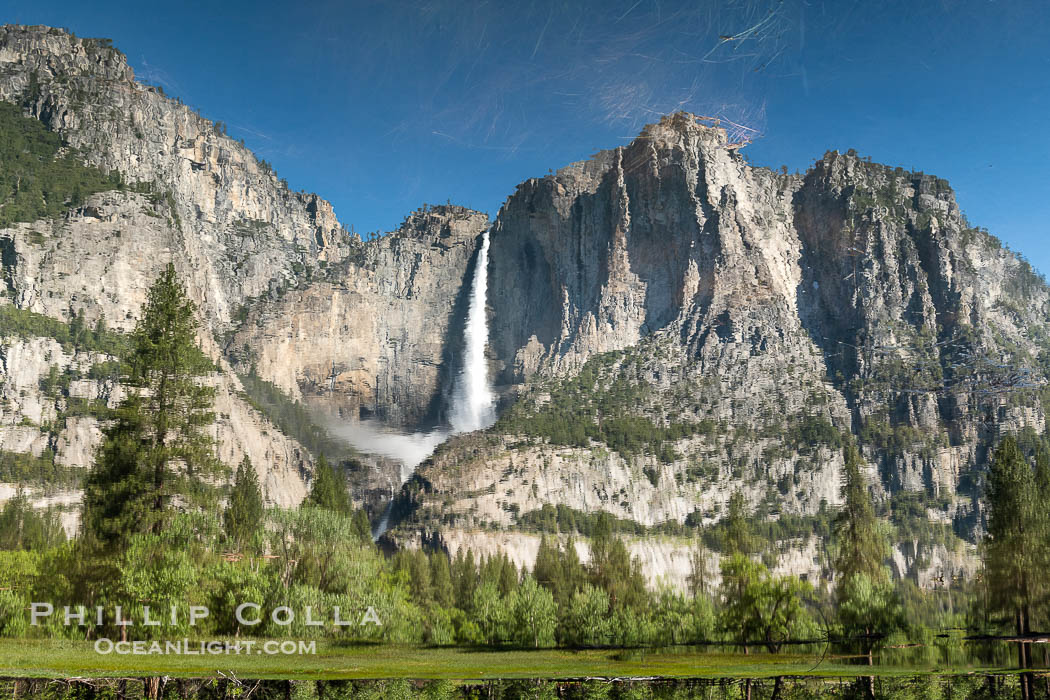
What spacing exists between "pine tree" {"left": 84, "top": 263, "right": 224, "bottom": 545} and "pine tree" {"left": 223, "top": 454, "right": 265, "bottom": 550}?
6005 mm

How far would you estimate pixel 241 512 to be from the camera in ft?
243

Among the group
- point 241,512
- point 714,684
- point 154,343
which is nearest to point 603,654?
point 714,684

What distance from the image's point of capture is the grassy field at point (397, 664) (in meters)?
31.3

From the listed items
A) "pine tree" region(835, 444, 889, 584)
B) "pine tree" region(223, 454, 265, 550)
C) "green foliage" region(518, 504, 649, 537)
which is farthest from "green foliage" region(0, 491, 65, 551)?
"green foliage" region(518, 504, 649, 537)

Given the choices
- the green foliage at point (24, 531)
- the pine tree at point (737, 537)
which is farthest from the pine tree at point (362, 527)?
the pine tree at point (737, 537)

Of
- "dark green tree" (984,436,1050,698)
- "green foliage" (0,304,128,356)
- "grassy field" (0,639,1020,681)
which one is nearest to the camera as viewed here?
"grassy field" (0,639,1020,681)

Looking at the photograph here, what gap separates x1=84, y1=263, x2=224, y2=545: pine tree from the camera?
147ft

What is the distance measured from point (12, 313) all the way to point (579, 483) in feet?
383

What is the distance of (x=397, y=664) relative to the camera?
1416 inches

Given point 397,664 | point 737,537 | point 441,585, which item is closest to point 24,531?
point 441,585

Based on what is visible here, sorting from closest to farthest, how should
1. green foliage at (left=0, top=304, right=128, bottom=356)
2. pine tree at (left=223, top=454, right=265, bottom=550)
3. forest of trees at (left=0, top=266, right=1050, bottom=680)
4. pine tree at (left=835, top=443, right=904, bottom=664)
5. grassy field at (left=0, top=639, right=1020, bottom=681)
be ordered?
grassy field at (left=0, top=639, right=1020, bottom=681) < forest of trees at (left=0, top=266, right=1050, bottom=680) < pine tree at (left=835, top=443, right=904, bottom=664) < pine tree at (left=223, top=454, right=265, bottom=550) < green foliage at (left=0, top=304, right=128, bottom=356)

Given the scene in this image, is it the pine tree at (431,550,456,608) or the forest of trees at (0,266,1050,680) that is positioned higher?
the forest of trees at (0,266,1050,680)

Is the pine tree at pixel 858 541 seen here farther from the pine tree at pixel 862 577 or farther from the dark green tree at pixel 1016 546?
the dark green tree at pixel 1016 546

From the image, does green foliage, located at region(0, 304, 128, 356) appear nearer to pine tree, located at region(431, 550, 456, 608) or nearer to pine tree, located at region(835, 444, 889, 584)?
pine tree, located at region(431, 550, 456, 608)
